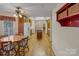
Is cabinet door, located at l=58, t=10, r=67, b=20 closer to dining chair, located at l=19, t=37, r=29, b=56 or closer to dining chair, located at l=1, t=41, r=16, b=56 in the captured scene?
dining chair, located at l=19, t=37, r=29, b=56

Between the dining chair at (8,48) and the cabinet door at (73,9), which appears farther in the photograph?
the dining chair at (8,48)

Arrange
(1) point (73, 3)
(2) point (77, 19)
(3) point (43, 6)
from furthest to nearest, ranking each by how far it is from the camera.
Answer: (3) point (43, 6) → (1) point (73, 3) → (2) point (77, 19)

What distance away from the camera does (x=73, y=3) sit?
6.98ft

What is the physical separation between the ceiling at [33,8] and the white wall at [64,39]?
102 mm

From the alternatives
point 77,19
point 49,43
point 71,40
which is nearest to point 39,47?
point 49,43

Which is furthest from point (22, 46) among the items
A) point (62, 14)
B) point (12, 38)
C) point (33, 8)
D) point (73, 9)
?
point (73, 9)

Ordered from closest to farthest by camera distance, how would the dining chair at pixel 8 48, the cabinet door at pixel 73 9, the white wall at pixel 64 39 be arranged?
the cabinet door at pixel 73 9 → the white wall at pixel 64 39 → the dining chair at pixel 8 48

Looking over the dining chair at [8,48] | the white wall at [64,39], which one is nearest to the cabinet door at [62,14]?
the white wall at [64,39]

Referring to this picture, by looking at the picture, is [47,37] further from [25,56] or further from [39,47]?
[25,56]

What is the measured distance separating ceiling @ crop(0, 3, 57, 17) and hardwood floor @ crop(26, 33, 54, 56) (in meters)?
0.36

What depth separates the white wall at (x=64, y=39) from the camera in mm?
2152

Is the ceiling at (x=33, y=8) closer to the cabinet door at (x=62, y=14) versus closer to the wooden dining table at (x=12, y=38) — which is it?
the cabinet door at (x=62, y=14)

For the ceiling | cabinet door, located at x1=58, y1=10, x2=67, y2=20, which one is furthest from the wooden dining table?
cabinet door, located at x1=58, y1=10, x2=67, y2=20

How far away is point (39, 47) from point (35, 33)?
0.77 feet
